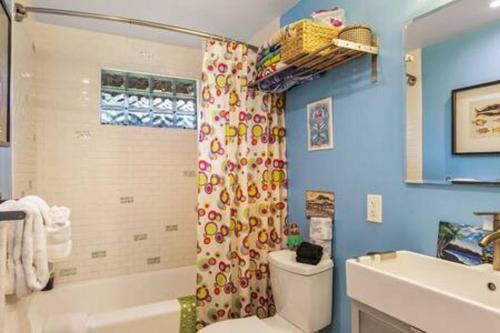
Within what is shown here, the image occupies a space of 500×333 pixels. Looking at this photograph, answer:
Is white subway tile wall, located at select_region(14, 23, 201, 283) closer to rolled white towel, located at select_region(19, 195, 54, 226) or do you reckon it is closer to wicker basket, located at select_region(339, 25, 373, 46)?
rolled white towel, located at select_region(19, 195, 54, 226)

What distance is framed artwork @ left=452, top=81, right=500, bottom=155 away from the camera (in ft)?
3.77

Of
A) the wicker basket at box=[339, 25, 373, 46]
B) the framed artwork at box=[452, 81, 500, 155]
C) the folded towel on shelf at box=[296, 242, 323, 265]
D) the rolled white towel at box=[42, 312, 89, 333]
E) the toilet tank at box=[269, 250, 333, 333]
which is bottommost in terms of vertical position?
the rolled white towel at box=[42, 312, 89, 333]

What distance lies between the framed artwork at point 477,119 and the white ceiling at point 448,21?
0.83ft

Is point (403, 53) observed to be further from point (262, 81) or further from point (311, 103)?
point (262, 81)

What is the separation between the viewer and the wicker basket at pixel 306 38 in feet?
5.16

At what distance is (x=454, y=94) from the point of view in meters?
1.27

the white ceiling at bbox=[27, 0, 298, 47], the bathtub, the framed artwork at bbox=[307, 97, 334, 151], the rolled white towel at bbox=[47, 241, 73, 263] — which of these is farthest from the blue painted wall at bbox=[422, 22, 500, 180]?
the bathtub

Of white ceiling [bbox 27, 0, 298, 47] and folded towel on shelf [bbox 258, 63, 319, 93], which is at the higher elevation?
white ceiling [bbox 27, 0, 298, 47]

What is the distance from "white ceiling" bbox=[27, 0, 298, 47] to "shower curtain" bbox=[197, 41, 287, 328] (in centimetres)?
35

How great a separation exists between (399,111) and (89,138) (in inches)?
92.7

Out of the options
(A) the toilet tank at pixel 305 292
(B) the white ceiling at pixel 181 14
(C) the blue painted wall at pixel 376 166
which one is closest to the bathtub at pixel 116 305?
(A) the toilet tank at pixel 305 292

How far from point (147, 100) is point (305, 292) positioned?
2.17 m

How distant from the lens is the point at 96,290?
2.47 m

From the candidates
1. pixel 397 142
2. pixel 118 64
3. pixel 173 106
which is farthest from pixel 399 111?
pixel 118 64
